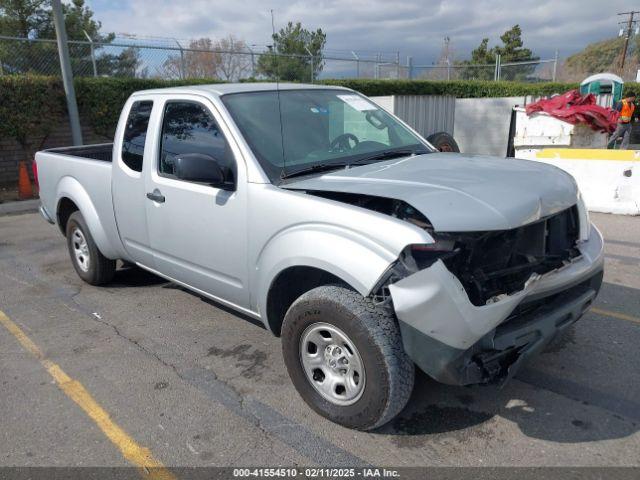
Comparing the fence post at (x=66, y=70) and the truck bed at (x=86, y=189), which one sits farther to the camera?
the fence post at (x=66, y=70)

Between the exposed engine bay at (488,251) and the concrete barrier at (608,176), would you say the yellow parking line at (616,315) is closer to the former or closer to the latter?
the exposed engine bay at (488,251)

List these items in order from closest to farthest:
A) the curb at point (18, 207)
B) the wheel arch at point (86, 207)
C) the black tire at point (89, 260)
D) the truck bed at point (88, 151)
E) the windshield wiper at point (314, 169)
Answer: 1. the windshield wiper at point (314, 169)
2. the wheel arch at point (86, 207)
3. the black tire at point (89, 260)
4. the truck bed at point (88, 151)
5. the curb at point (18, 207)

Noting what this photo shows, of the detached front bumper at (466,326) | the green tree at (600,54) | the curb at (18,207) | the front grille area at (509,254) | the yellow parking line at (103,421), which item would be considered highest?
the green tree at (600,54)

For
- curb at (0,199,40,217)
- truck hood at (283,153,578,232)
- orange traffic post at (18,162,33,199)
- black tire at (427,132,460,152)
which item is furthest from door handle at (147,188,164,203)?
orange traffic post at (18,162,33,199)

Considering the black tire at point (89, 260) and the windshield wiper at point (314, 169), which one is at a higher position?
the windshield wiper at point (314, 169)

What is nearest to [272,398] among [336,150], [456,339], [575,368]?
[456,339]

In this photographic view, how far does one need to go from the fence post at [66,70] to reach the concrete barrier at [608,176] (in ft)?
31.7

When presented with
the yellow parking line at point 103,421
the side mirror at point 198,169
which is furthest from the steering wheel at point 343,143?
the yellow parking line at point 103,421

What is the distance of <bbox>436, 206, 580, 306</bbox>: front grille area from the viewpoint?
8.96 ft

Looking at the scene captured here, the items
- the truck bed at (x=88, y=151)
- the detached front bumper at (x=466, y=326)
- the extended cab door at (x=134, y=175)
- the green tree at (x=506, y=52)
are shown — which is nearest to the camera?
the detached front bumper at (x=466, y=326)

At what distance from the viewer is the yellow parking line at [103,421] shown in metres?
2.81

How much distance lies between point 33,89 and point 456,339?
11566 mm

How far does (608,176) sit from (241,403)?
292 inches

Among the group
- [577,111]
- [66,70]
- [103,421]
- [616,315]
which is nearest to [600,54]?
[577,111]
